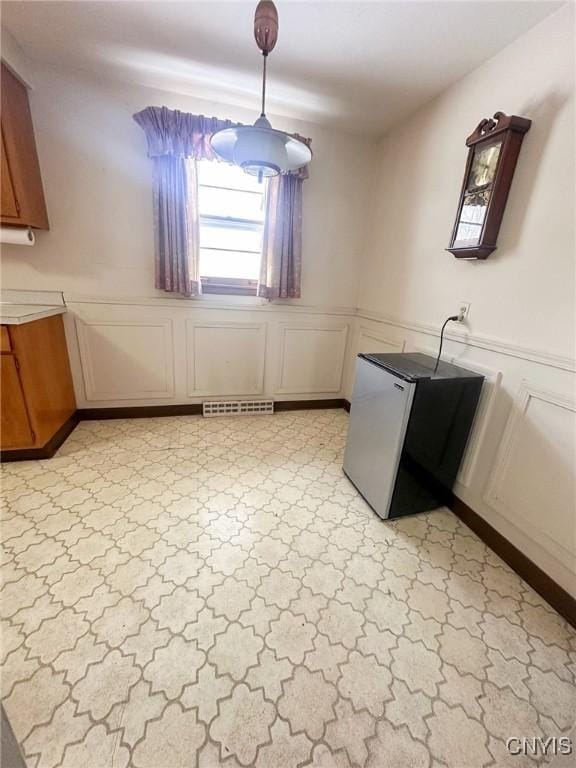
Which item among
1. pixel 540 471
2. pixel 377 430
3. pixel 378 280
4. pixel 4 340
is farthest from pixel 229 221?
pixel 540 471

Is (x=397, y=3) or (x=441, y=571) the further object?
(x=441, y=571)

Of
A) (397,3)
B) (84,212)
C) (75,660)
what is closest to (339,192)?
(397,3)

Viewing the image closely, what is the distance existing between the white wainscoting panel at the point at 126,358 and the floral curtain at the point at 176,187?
1.29ft

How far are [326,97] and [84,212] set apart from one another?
6.02 ft

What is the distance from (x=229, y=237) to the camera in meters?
2.60

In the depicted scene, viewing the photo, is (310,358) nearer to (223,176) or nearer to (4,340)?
(223,176)

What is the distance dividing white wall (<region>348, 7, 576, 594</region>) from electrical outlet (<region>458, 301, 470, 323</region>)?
0.03 m

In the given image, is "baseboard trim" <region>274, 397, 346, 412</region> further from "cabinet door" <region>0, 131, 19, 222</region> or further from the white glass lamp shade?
"cabinet door" <region>0, 131, 19, 222</region>

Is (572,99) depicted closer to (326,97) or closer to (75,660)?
(326,97)

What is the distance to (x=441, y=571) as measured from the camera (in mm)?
Answer: 1515

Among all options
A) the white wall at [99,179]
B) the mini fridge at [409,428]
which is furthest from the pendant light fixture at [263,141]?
the white wall at [99,179]

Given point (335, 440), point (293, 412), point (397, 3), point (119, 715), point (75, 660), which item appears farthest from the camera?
point (293, 412)

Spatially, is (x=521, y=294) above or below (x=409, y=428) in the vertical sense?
above

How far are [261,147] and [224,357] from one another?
1800mm
